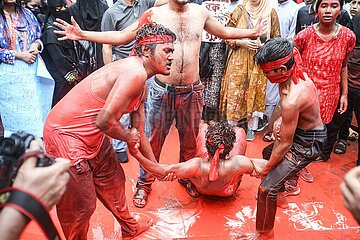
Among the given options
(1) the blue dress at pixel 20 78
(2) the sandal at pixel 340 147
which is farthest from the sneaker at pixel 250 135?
(1) the blue dress at pixel 20 78

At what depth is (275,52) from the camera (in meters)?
2.83

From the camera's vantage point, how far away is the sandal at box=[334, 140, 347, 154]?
509cm

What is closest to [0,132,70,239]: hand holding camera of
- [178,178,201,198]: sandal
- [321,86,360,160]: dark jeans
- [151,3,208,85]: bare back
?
[151,3,208,85]: bare back

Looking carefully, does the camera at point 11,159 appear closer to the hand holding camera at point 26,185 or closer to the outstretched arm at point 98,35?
the hand holding camera at point 26,185

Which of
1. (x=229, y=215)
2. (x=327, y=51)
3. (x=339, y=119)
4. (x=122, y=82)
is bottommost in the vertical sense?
(x=229, y=215)

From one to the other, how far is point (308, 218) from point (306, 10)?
2.61 m

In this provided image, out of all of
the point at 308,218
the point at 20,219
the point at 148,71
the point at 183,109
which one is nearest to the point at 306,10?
the point at 183,109

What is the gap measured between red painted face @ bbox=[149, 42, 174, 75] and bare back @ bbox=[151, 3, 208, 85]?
774 millimetres

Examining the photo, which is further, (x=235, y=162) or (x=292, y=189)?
(x=292, y=189)

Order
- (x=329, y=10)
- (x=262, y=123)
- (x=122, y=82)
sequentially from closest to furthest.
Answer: (x=122, y=82), (x=329, y=10), (x=262, y=123)

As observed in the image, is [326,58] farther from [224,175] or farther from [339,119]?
[224,175]

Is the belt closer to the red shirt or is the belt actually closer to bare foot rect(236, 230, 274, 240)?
the red shirt

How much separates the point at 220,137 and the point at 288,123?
0.67 m

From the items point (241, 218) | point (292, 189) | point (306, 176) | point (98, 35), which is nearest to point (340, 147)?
point (306, 176)
